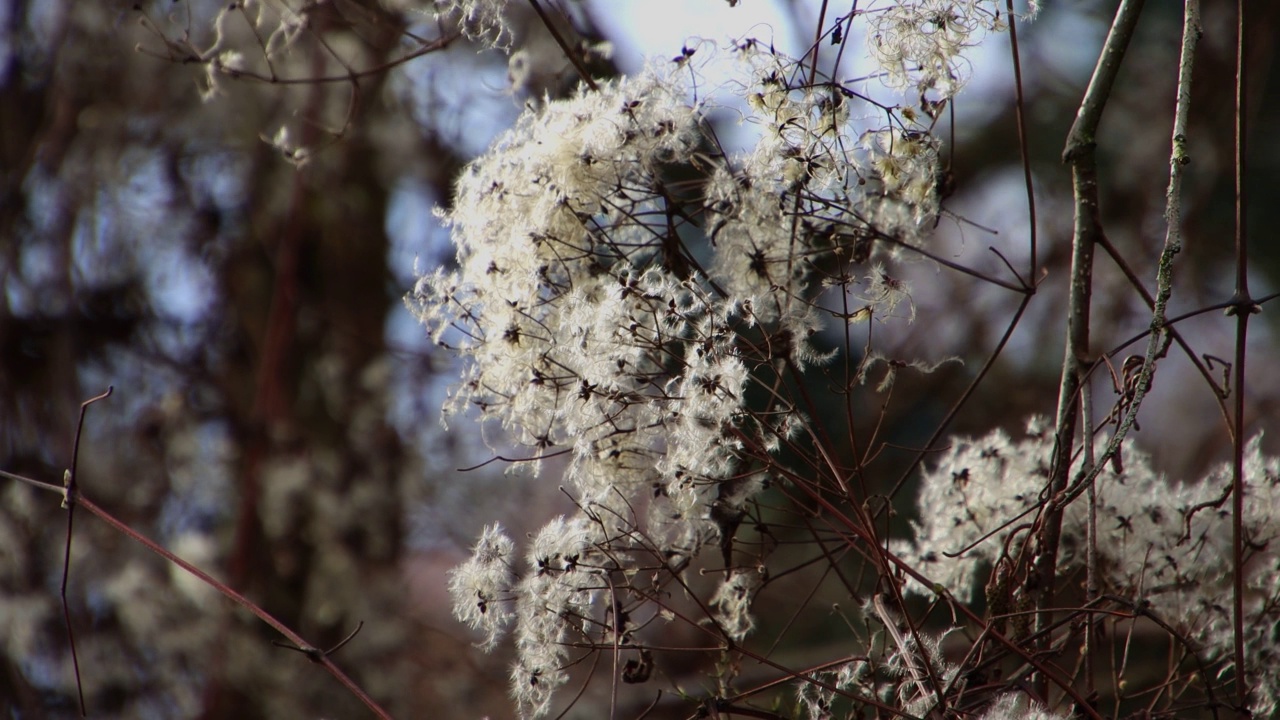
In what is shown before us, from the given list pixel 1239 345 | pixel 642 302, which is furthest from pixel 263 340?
pixel 1239 345

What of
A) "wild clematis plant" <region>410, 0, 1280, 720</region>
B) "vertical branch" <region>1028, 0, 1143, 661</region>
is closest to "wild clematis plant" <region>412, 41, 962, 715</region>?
"wild clematis plant" <region>410, 0, 1280, 720</region>

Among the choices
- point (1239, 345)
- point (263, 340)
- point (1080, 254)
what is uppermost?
point (263, 340)

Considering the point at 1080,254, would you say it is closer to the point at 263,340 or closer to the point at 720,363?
the point at 720,363

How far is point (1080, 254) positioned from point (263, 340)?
7.78 ft

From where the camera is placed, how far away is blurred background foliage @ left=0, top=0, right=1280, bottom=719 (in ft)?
7.79

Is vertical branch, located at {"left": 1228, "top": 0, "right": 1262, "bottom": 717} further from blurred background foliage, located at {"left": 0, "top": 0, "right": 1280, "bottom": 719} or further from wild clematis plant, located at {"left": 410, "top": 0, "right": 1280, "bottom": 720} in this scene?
blurred background foliage, located at {"left": 0, "top": 0, "right": 1280, "bottom": 719}

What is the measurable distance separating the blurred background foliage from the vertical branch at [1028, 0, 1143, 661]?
146 cm

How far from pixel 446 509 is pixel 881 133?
2.50m

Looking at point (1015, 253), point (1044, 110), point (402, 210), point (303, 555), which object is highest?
point (1044, 110)

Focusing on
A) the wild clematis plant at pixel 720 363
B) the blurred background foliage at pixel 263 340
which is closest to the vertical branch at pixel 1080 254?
the wild clematis plant at pixel 720 363

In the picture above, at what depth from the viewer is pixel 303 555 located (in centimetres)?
271

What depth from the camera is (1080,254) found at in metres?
0.77

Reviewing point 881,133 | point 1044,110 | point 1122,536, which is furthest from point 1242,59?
point 1044,110

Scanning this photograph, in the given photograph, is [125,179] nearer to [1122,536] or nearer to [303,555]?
Result: [303,555]
